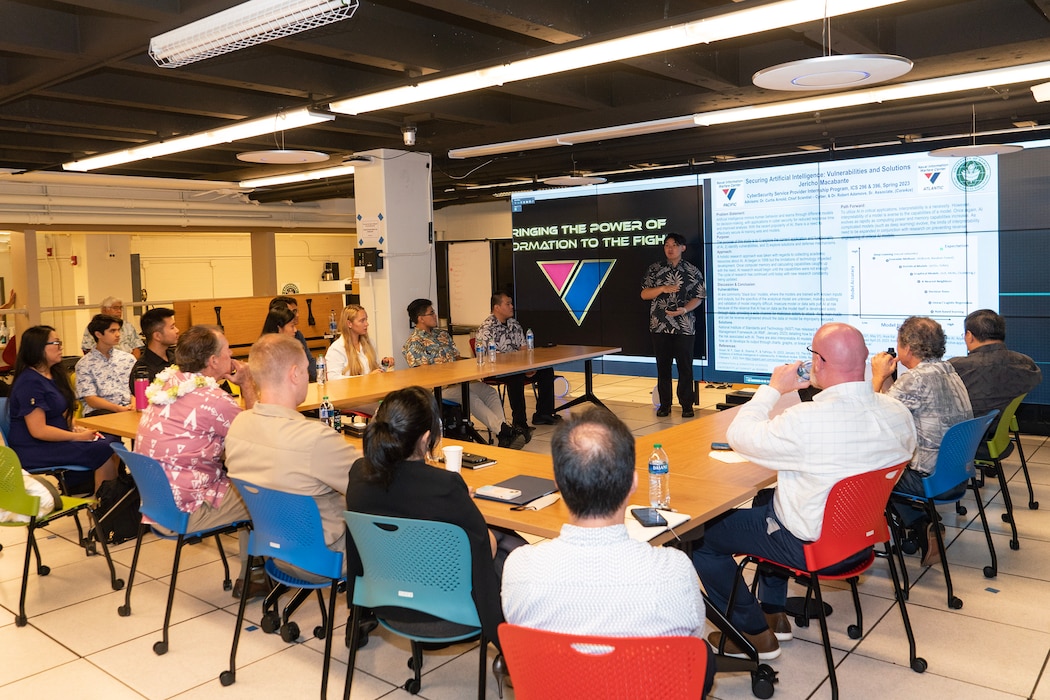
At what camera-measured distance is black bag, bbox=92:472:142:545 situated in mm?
4770

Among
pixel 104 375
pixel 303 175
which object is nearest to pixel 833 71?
pixel 104 375

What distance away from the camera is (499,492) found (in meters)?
2.97

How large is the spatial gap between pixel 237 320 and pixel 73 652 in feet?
27.0

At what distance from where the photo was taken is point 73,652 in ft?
11.3

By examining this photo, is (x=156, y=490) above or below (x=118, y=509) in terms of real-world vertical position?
above

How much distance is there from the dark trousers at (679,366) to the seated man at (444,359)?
2009 mm

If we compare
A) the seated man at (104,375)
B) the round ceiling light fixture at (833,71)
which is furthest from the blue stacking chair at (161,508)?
the round ceiling light fixture at (833,71)

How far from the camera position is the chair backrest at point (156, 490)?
3348 millimetres

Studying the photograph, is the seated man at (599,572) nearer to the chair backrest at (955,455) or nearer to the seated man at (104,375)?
the chair backrest at (955,455)

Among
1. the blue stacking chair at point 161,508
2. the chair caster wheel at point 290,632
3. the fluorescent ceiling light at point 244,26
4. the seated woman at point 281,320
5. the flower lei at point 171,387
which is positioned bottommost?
the chair caster wheel at point 290,632

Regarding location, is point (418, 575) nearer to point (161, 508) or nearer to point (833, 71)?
point (161, 508)

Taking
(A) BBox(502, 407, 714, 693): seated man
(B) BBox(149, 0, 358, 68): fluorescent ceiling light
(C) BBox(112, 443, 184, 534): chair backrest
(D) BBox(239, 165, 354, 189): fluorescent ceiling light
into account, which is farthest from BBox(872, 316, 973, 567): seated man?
(D) BBox(239, 165, 354, 189): fluorescent ceiling light

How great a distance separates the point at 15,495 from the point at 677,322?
20.8ft

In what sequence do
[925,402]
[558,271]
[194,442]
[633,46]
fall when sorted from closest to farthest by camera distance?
1. [194,442]
2. [925,402]
3. [633,46]
4. [558,271]
